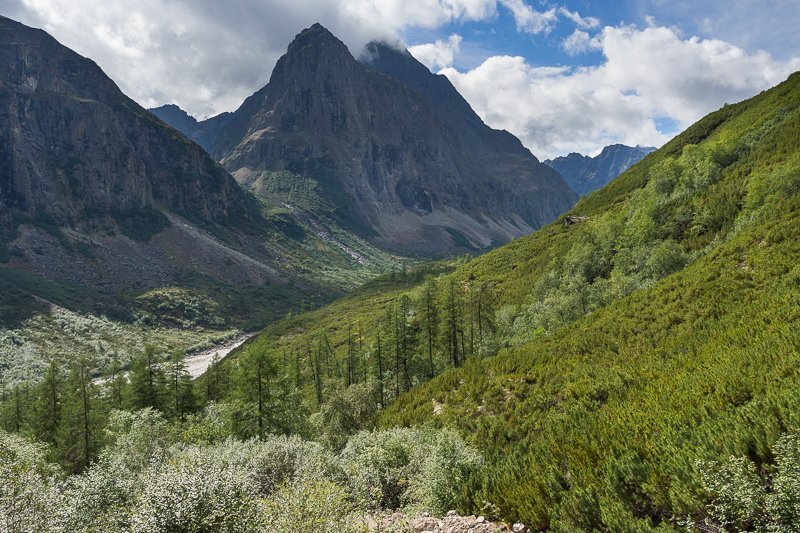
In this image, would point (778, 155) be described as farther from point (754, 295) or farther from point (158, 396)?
point (158, 396)

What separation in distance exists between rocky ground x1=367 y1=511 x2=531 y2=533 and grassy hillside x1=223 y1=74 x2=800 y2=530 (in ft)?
1.25

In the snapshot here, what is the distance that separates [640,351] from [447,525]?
65.4 feet

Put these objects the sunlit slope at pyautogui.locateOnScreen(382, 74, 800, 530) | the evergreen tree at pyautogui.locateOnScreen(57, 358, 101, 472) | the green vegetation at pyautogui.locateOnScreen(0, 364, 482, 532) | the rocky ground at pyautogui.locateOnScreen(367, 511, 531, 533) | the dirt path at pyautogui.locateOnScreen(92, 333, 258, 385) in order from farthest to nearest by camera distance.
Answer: the dirt path at pyautogui.locateOnScreen(92, 333, 258, 385)
the evergreen tree at pyautogui.locateOnScreen(57, 358, 101, 472)
the green vegetation at pyautogui.locateOnScreen(0, 364, 482, 532)
the rocky ground at pyautogui.locateOnScreen(367, 511, 531, 533)
the sunlit slope at pyautogui.locateOnScreen(382, 74, 800, 530)

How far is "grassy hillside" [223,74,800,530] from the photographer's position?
9.26 metres

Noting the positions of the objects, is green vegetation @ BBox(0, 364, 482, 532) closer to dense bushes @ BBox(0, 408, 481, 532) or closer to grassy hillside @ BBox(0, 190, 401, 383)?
dense bushes @ BBox(0, 408, 481, 532)

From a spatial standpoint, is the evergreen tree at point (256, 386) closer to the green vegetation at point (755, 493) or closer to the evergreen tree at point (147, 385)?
the evergreen tree at point (147, 385)

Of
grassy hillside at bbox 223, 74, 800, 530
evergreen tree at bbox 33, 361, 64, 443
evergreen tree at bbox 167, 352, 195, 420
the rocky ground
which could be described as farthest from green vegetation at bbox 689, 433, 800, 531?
evergreen tree at bbox 33, 361, 64, 443

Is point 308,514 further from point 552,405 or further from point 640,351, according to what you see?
point 640,351

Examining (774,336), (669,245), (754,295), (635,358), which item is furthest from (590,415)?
(669,245)

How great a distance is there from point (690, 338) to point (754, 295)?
521 cm

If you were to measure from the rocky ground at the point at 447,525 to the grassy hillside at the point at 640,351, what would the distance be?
38 cm

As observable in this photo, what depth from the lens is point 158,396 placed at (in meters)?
42.9

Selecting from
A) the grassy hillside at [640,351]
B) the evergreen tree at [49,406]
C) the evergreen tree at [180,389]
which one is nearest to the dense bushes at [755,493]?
the grassy hillside at [640,351]

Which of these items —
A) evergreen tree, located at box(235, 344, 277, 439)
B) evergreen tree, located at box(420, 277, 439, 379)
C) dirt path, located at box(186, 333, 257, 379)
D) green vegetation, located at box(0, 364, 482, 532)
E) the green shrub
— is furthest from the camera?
dirt path, located at box(186, 333, 257, 379)
